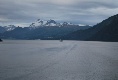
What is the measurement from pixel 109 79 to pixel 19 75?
75.0 ft

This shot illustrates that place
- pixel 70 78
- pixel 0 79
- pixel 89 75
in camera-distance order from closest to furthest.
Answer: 1. pixel 0 79
2. pixel 70 78
3. pixel 89 75

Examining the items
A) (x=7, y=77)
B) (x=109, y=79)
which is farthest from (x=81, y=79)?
(x=7, y=77)

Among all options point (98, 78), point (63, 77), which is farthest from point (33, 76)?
point (98, 78)

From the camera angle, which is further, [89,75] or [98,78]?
→ [89,75]

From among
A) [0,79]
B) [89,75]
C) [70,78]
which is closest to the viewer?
[0,79]

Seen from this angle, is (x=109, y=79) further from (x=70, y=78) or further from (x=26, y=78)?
(x=26, y=78)

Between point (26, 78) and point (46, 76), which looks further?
point (46, 76)

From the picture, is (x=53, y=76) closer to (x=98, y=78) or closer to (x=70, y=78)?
(x=70, y=78)

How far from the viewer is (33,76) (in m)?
60.9

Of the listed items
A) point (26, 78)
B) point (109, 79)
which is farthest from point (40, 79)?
point (109, 79)

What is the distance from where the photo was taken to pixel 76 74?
64.4m

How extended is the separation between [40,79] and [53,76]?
4895 millimetres

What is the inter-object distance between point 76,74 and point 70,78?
5978 mm

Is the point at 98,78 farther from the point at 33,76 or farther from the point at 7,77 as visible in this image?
the point at 7,77
